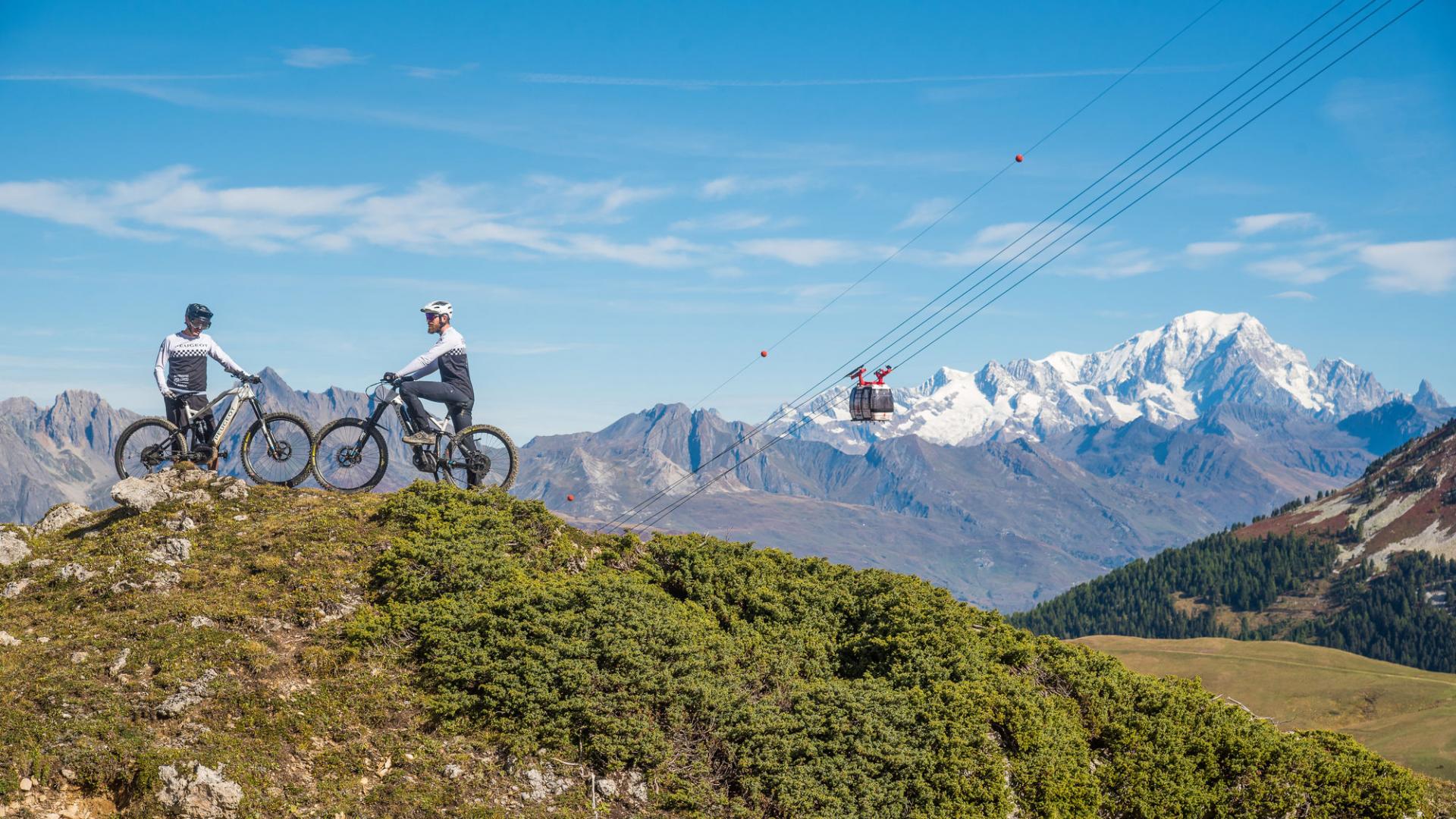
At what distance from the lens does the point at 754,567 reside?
2959 cm

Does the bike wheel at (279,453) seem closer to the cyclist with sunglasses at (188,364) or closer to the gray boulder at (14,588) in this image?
the cyclist with sunglasses at (188,364)

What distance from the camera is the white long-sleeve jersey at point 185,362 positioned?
27359 mm

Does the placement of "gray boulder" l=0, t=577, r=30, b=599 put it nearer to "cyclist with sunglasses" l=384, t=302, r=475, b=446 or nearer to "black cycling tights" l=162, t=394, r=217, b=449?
"black cycling tights" l=162, t=394, r=217, b=449

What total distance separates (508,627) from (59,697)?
8.38 m

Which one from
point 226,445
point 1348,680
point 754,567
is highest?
point 226,445

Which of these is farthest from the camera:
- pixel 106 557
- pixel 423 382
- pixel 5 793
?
pixel 423 382

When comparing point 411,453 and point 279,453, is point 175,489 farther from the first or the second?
point 411,453

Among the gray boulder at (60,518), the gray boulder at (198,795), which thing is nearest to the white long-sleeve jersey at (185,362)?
the gray boulder at (60,518)

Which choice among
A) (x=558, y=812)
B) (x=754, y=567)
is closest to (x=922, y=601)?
(x=754, y=567)

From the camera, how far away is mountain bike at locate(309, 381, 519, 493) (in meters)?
27.2

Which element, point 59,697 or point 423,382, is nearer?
point 59,697

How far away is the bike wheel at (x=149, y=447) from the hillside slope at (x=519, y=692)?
1.00 m

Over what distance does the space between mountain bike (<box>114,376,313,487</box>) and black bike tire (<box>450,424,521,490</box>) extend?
4473mm

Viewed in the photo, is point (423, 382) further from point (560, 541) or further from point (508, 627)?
point (508, 627)
